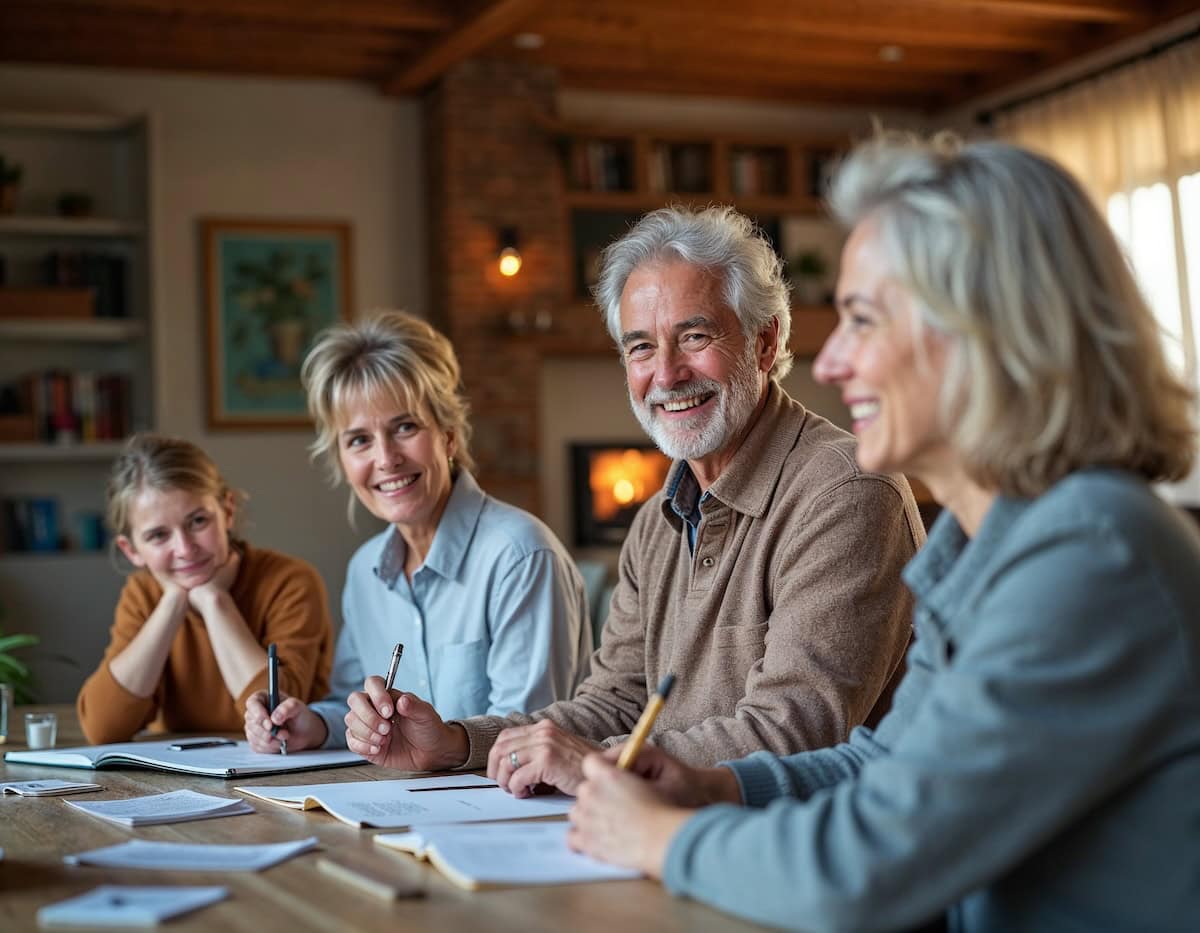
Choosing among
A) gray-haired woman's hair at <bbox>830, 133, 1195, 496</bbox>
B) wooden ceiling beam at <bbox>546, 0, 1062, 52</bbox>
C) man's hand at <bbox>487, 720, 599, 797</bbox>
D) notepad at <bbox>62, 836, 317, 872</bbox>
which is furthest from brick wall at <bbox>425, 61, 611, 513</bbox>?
gray-haired woman's hair at <bbox>830, 133, 1195, 496</bbox>

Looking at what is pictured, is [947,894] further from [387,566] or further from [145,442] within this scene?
[145,442]

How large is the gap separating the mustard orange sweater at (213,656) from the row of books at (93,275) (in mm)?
3867

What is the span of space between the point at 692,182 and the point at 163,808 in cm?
619

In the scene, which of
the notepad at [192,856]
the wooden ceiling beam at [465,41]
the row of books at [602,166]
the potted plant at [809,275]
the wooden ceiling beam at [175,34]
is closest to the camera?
the notepad at [192,856]

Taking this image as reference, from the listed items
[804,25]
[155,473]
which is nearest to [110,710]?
[155,473]

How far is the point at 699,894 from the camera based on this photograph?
3.78 ft

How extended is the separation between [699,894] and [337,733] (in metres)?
1.30

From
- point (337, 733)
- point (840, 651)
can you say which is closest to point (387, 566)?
point (337, 733)

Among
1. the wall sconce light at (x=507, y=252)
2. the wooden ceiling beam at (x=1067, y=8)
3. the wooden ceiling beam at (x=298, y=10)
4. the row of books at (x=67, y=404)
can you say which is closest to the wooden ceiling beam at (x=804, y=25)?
the wooden ceiling beam at (x=1067, y=8)

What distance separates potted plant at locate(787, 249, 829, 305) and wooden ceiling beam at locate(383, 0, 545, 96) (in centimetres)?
209

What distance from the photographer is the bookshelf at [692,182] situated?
7266 mm

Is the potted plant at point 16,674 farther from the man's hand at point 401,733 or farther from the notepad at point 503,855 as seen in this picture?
the notepad at point 503,855

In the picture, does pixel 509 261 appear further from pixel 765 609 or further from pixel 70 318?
pixel 765 609

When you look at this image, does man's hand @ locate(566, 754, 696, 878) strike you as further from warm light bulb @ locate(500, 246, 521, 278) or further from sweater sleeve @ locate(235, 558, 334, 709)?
warm light bulb @ locate(500, 246, 521, 278)
